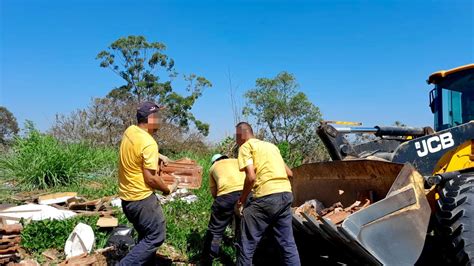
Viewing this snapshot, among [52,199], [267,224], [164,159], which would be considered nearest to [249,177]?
[267,224]

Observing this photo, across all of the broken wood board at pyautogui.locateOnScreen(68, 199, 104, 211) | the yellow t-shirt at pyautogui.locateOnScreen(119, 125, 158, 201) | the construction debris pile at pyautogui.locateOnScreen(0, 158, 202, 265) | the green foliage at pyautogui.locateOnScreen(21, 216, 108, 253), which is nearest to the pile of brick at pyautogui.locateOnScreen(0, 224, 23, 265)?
the construction debris pile at pyautogui.locateOnScreen(0, 158, 202, 265)

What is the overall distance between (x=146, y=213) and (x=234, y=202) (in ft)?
4.85

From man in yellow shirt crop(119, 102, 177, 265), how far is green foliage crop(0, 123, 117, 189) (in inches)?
207

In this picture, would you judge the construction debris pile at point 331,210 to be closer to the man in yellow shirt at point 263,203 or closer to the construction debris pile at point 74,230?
the man in yellow shirt at point 263,203

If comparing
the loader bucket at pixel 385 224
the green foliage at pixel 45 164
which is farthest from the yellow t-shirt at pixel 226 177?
the green foliage at pixel 45 164

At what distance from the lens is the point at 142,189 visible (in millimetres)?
4898

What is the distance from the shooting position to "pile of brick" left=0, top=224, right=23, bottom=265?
216 inches

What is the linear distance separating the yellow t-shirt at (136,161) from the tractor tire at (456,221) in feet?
9.98

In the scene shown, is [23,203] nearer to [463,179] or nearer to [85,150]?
[85,150]

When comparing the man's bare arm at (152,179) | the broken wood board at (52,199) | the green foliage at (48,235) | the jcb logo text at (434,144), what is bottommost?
the green foliage at (48,235)

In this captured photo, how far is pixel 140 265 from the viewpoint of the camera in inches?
193

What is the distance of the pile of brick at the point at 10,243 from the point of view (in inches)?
216

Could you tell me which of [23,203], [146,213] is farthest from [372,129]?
[23,203]

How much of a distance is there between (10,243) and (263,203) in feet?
10.2
